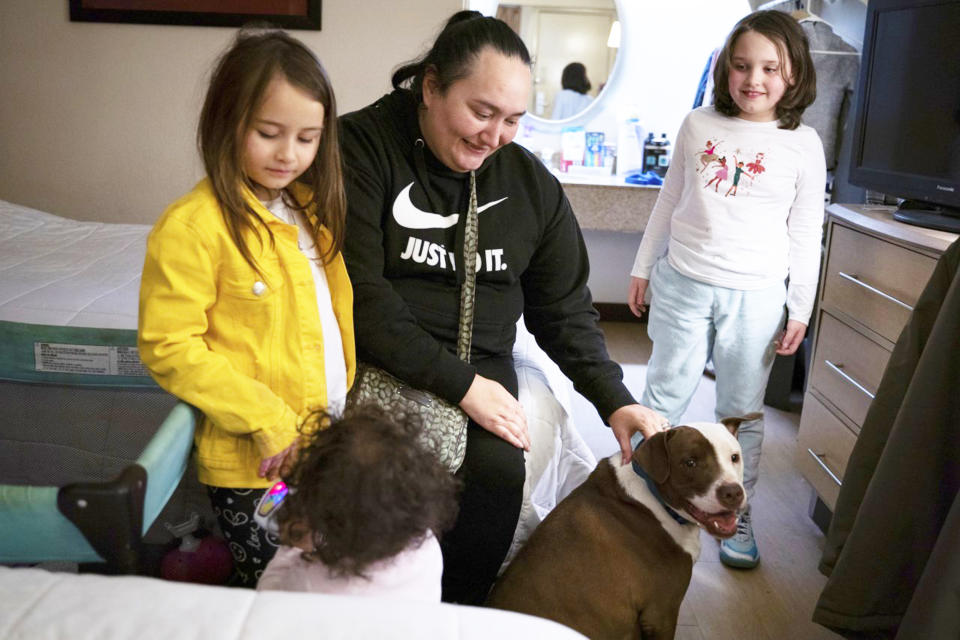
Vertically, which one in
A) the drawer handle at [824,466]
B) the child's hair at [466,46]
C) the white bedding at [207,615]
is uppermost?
the child's hair at [466,46]

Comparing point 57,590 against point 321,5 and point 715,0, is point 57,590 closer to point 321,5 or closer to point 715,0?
point 321,5

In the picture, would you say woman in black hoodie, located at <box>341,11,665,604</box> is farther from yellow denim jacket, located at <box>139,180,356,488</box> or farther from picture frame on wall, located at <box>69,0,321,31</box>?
picture frame on wall, located at <box>69,0,321,31</box>

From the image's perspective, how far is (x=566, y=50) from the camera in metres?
4.03

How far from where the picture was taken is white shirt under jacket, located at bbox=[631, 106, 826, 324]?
2066mm

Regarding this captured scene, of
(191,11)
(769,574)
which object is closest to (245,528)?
(769,574)

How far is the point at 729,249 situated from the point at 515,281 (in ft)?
2.32

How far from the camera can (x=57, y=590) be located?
787 millimetres

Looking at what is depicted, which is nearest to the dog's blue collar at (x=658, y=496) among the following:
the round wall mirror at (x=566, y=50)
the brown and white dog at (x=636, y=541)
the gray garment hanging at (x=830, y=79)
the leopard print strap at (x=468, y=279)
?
the brown and white dog at (x=636, y=541)

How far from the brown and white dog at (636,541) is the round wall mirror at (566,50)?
285cm

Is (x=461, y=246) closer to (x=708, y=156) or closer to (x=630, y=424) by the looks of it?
(x=630, y=424)

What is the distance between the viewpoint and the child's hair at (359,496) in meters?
0.97

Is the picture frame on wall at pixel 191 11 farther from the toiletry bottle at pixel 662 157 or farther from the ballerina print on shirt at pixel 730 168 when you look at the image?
the ballerina print on shirt at pixel 730 168

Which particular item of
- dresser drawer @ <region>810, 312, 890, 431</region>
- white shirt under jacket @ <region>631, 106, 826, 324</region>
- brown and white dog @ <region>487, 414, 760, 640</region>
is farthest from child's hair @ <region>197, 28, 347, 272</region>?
dresser drawer @ <region>810, 312, 890, 431</region>

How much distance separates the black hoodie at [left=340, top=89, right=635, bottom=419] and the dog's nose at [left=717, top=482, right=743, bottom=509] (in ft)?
0.78
